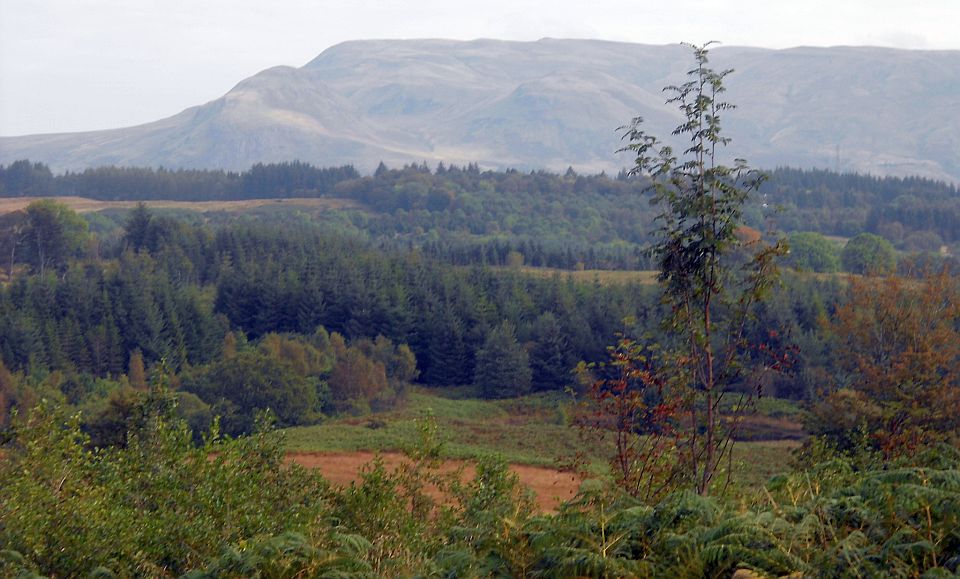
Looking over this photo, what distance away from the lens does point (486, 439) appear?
157 feet

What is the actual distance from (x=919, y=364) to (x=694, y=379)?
21.8 meters

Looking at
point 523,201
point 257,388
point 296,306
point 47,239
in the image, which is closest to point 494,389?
point 257,388

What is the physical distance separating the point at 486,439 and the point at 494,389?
72.7 ft

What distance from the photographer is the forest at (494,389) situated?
28.8 feet

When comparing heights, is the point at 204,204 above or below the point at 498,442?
above

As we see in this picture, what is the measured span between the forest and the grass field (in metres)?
0.67

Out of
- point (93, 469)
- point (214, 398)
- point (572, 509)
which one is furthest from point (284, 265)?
point (572, 509)

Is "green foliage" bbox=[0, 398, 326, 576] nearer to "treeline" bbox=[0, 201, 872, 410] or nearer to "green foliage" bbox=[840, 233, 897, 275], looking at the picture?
"treeline" bbox=[0, 201, 872, 410]

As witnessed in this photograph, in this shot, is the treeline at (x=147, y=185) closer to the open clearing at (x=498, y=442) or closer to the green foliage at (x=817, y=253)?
the green foliage at (x=817, y=253)

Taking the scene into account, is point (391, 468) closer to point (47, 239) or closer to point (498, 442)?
point (498, 442)

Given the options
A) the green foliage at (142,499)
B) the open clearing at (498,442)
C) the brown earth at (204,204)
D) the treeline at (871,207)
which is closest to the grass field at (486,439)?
the open clearing at (498,442)

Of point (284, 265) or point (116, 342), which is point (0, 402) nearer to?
point (116, 342)

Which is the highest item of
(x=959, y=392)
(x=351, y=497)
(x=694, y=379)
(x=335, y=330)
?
(x=694, y=379)

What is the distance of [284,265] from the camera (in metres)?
89.2
